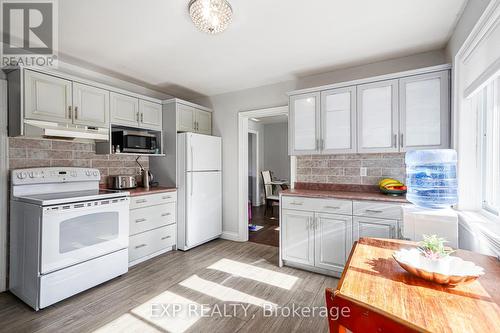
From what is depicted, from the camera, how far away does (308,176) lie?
3.41 m

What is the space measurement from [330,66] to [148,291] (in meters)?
3.26

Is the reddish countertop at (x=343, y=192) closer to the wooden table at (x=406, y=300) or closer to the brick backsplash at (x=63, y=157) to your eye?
the wooden table at (x=406, y=300)

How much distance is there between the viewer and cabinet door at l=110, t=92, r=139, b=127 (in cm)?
306

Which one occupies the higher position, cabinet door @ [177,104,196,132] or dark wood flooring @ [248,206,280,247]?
cabinet door @ [177,104,196,132]

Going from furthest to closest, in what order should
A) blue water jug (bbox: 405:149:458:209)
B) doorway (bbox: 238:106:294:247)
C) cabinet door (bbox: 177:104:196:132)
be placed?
Answer: doorway (bbox: 238:106:294:247) < cabinet door (bbox: 177:104:196:132) < blue water jug (bbox: 405:149:458:209)

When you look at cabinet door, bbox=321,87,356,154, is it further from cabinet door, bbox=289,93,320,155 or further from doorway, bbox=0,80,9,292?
doorway, bbox=0,80,9,292

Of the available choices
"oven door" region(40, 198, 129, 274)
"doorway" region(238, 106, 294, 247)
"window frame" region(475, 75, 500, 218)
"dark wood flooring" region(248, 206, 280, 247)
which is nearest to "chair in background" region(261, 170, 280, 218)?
"doorway" region(238, 106, 294, 247)

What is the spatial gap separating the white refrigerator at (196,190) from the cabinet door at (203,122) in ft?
0.92

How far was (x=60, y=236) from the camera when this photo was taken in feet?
7.20

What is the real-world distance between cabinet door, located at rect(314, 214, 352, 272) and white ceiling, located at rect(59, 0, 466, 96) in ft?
5.98

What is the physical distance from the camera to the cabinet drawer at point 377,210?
7.82ft

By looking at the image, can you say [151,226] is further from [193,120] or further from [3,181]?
[193,120]

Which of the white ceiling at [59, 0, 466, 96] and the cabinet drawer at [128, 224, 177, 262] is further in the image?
the cabinet drawer at [128, 224, 177, 262]

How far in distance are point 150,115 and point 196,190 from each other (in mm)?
1271
